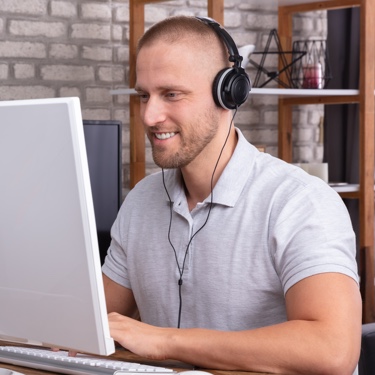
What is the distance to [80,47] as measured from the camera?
3.19 m

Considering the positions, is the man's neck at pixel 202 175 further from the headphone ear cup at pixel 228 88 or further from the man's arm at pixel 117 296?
the man's arm at pixel 117 296

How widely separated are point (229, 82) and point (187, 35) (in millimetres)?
115

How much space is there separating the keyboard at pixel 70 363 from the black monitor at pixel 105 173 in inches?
49.5

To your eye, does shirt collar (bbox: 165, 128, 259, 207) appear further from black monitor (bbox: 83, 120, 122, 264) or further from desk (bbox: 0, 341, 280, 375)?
black monitor (bbox: 83, 120, 122, 264)

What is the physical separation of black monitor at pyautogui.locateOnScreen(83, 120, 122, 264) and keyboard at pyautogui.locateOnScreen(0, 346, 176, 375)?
49.5 inches

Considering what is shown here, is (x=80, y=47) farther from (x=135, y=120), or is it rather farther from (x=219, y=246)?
(x=219, y=246)

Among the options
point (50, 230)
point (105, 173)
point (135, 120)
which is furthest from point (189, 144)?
point (135, 120)

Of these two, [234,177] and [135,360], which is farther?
[234,177]

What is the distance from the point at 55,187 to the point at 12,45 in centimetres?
202

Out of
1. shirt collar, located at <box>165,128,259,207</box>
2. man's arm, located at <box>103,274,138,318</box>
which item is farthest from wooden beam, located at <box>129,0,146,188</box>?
shirt collar, located at <box>165,128,259,207</box>

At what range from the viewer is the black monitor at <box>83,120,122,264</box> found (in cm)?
269

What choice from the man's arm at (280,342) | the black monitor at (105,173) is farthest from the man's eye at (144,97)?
the black monitor at (105,173)

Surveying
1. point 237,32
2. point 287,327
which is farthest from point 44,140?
point 237,32

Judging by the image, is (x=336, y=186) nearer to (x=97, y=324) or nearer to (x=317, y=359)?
(x=317, y=359)
